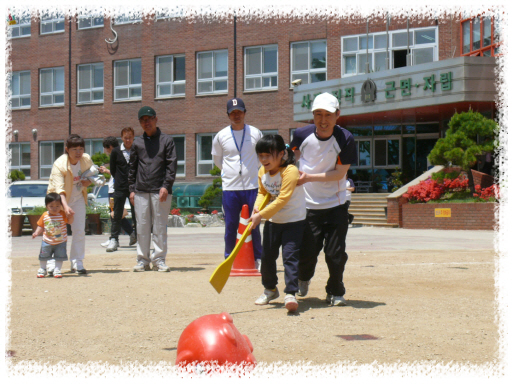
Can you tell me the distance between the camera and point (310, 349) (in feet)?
14.2

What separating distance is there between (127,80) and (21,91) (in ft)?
23.7

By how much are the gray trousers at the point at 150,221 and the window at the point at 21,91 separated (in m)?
33.1

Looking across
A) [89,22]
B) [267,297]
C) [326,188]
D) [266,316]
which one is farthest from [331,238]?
[89,22]

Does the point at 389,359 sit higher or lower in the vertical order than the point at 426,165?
lower

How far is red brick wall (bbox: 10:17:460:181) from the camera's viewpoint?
32.4 meters

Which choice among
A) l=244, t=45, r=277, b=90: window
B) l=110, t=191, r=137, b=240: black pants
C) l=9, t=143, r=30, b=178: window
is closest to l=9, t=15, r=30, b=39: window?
l=9, t=143, r=30, b=178: window

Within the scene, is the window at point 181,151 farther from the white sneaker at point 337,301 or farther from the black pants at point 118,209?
the white sneaker at point 337,301

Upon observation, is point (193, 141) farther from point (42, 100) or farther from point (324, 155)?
point (324, 155)

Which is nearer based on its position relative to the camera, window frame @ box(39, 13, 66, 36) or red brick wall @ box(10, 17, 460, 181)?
red brick wall @ box(10, 17, 460, 181)

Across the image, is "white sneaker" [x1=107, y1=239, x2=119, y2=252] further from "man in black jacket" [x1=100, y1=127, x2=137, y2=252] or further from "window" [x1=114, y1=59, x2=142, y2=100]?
"window" [x1=114, y1=59, x2=142, y2=100]

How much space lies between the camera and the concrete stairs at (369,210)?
24.5 m

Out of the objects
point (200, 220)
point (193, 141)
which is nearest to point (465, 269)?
point (200, 220)

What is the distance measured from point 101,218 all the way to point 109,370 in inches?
640

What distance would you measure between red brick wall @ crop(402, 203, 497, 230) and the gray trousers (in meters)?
13.4
